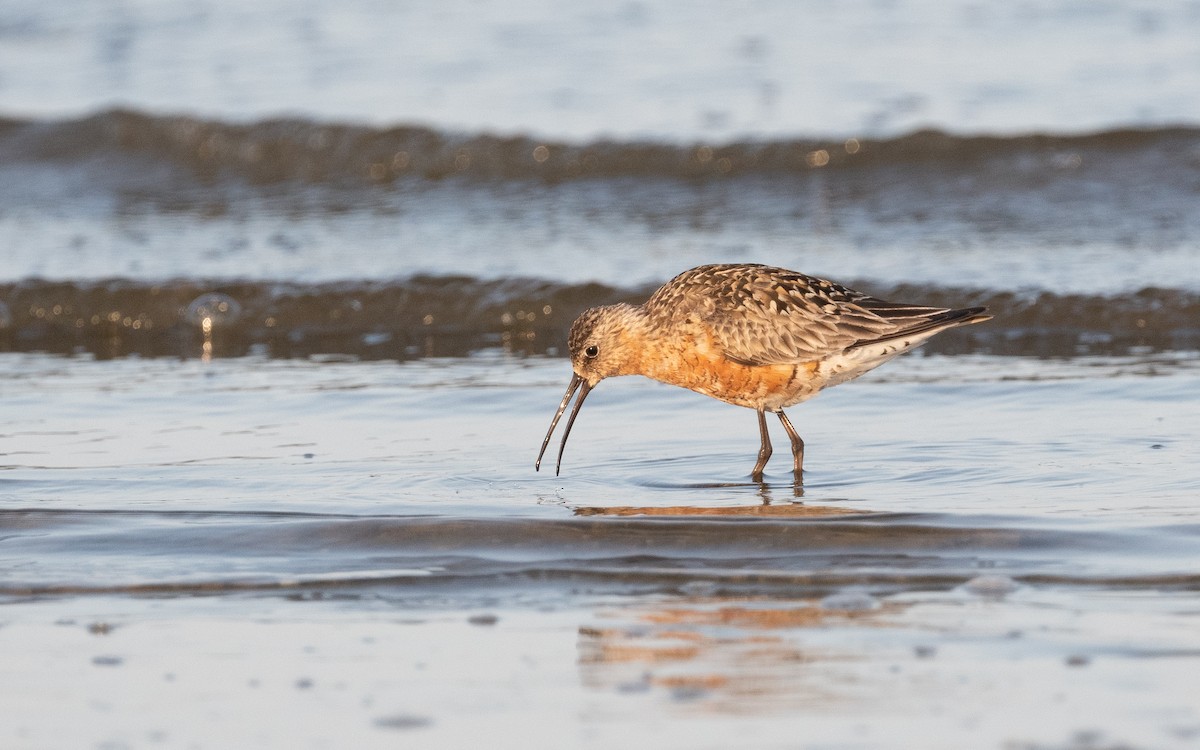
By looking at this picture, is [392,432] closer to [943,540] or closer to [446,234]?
[943,540]

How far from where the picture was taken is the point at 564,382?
9094mm

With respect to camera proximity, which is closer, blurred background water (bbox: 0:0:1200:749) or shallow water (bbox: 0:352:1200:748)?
shallow water (bbox: 0:352:1200:748)

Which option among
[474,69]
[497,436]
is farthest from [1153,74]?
[497,436]

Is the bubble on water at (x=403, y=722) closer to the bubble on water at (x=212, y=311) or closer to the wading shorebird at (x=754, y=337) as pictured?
the wading shorebird at (x=754, y=337)

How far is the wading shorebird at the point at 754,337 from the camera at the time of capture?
7426 mm

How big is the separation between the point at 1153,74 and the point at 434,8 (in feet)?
26.6

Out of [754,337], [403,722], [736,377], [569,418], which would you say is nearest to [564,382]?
[569,418]

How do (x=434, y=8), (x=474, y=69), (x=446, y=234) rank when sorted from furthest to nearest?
(x=434, y=8), (x=474, y=69), (x=446, y=234)

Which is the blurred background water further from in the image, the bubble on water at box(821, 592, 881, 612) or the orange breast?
the orange breast

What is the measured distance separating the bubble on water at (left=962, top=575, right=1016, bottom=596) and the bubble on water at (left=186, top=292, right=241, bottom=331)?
6.84 metres

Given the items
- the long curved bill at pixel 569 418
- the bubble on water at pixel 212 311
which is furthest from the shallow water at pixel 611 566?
the bubble on water at pixel 212 311

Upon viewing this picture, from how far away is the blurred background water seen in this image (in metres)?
4.58

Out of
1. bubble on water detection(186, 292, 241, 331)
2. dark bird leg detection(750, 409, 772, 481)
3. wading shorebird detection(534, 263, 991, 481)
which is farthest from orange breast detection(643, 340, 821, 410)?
bubble on water detection(186, 292, 241, 331)

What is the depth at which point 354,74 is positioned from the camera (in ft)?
56.5
